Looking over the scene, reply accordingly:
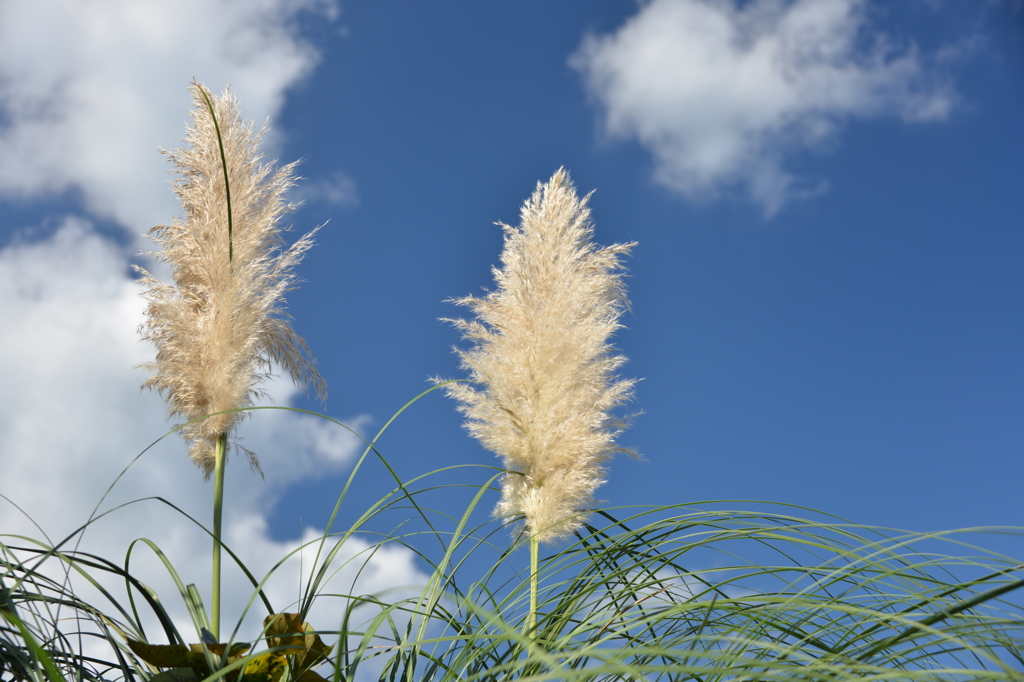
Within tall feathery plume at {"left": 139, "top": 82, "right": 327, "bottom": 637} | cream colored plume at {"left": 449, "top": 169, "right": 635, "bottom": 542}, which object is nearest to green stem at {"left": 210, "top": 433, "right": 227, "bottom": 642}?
tall feathery plume at {"left": 139, "top": 82, "right": 327, "bottom": 637}

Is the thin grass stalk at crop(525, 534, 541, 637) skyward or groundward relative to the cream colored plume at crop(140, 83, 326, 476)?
groundward

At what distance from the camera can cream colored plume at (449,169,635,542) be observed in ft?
9.52

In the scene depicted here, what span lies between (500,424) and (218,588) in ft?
3.95

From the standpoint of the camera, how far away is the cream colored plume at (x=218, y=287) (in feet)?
10.3

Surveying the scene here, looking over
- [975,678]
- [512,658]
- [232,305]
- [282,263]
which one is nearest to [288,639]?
[512,658]

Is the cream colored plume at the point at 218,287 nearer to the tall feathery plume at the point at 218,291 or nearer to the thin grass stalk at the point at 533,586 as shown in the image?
the tall feathery plume at the point at 218,291

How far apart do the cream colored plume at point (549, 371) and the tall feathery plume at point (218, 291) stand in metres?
0.89

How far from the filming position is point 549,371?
3.01m

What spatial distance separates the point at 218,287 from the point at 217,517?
0.98 metres

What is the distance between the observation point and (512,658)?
236 cm

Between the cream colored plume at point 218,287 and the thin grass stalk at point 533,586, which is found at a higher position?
the cream colored plume at point 218,287

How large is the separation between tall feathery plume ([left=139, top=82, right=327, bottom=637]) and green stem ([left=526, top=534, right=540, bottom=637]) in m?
1.22

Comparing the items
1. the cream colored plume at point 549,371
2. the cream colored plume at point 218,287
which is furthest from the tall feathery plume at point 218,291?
the cream colored plume at point 549,371

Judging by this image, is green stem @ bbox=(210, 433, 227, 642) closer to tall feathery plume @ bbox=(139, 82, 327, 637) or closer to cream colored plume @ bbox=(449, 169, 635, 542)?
tall feathery plume @ bbox=(139, 82, 327, 637)
